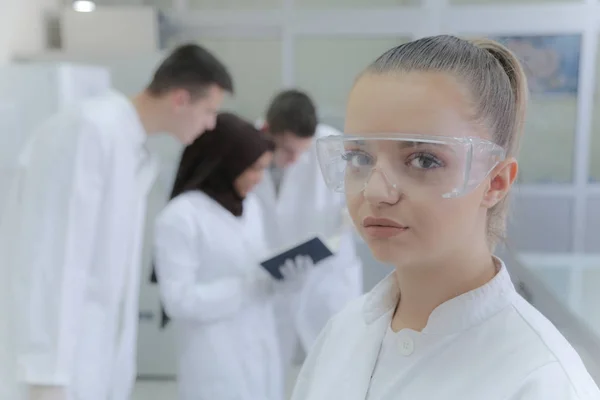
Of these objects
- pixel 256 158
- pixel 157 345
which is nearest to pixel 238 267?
pixel 256 158

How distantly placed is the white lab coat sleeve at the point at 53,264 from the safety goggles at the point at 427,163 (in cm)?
101

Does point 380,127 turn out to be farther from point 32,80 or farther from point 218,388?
point 32,80

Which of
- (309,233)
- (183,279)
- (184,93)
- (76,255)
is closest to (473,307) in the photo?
(76,255)

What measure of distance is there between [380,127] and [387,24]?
123 inches

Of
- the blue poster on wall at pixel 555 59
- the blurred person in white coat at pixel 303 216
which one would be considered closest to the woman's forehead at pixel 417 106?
the blurred person in white coat at pixel 303 216

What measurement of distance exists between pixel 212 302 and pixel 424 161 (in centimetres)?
125

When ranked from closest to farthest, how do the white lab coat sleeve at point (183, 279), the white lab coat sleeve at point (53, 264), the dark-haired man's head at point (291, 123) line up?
1. the white lab coat sleeve at point (53, 264)
2. the white lab coat sleeve at point (183, 279)
3. the dark-haired man's head at point (291, 123)

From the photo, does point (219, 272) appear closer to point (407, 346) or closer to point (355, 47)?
point (407, 346)

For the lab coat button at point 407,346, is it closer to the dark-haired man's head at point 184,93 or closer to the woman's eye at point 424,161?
the woman's eye at point 424,161

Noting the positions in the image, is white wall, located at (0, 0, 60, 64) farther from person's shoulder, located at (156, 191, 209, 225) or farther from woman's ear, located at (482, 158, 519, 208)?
woman's ear, located at (482, 158, 519, 208)

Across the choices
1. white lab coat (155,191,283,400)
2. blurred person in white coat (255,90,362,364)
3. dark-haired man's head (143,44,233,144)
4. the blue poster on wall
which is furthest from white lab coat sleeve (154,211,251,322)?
the blue poster on wall

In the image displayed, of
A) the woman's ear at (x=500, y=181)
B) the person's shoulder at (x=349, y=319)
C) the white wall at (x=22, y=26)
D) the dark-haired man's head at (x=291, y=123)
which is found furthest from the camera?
the white wall at (x=22, y=26)

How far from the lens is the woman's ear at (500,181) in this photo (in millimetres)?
729

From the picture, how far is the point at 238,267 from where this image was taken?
75.7 inches
